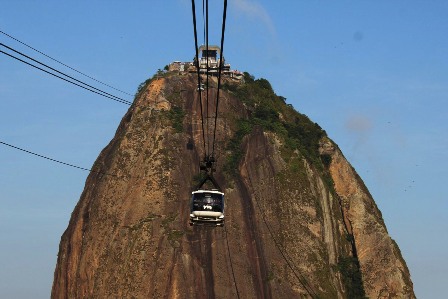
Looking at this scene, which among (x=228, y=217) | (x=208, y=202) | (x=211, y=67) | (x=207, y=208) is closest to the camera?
(x=207, y=208)

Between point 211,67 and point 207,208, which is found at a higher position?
point 211,67

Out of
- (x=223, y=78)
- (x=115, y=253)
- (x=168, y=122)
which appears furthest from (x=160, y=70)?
(x=115, y=253)

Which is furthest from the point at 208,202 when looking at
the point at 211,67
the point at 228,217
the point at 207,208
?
the point at 211,67

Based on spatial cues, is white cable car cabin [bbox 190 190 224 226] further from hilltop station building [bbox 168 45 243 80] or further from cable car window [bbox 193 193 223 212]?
hilltop station building [bbox 168 45 243 80]

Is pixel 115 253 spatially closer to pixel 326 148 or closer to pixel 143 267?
pixel 143 267

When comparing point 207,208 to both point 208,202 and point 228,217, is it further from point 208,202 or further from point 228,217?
point 228,217

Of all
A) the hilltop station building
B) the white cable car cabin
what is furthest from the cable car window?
the hilltop station building

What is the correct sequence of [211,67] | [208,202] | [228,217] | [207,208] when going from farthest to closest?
[211,67]
[228,217]
[208,202]
[207,208]
